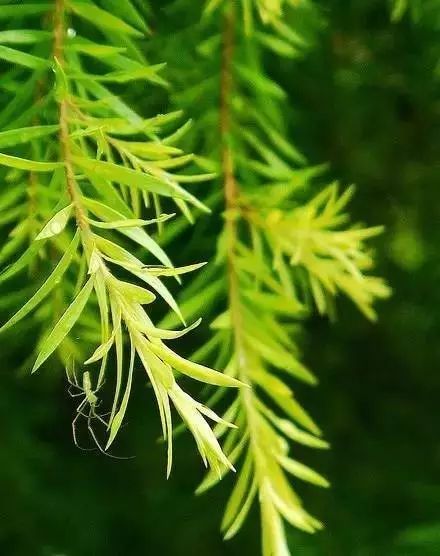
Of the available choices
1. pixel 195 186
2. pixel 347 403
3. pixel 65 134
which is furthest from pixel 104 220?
pixel 347 403

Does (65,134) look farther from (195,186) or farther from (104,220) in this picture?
(195,186)

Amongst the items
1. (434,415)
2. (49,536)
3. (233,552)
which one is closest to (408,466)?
(434,415)

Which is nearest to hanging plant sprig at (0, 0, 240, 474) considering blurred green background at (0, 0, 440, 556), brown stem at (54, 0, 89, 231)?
brown stem at (54, 0, 89, 231)

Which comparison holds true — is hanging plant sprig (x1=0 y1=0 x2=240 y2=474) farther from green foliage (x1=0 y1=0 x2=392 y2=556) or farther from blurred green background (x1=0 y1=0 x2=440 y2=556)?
blurred green background (x1=0 y1=0 x2=440 y2=556)

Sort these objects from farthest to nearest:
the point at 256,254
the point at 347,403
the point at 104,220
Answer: the point at 347,403 < the point at 256,254 < the point at 104,220

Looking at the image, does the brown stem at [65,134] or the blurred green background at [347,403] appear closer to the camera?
the brown stem at [65,134]

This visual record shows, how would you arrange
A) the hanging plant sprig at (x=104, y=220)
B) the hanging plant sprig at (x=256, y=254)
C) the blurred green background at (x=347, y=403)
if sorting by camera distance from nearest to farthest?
the hanging plant sprig at (x=104, y=220) → the hanging plant sprig at (x=256, y=254) → the blurred green background at (x=347, y=403)

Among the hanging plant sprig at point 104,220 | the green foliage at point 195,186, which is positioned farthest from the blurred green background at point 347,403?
the hanging plant sprig at point 104,220

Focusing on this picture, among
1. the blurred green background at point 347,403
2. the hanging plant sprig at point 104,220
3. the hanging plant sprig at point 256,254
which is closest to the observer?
the hanging plant sprig at point 104,220

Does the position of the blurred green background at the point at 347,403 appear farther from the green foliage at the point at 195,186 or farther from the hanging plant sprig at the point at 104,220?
the hanging plant sprig at the point at 104,220

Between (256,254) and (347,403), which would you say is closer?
(256,254)
